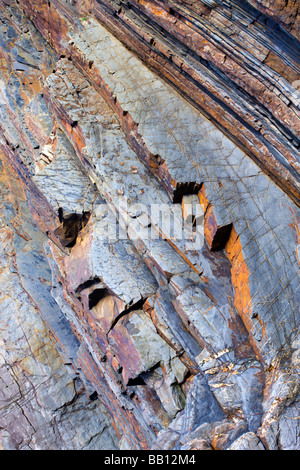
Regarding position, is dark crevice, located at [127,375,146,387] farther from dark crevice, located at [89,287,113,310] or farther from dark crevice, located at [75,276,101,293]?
dark crevice, located at [75,276,101,293]

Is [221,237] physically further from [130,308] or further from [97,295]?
[97,295]

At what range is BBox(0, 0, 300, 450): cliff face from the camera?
4941 mm

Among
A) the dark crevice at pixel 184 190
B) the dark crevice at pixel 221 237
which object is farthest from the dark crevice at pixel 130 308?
the dark crevice at pixel 184 190

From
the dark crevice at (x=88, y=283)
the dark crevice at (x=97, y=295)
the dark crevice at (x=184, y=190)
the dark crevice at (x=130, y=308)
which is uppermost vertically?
the dark crevice at (x=184, y=190)

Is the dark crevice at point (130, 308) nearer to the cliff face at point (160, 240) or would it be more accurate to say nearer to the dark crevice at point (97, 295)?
the cliff face at point (160, 240)

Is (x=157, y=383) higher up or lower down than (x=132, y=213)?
lower down

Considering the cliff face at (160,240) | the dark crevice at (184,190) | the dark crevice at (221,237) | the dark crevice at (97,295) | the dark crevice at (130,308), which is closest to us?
the cliff face at (160,240)

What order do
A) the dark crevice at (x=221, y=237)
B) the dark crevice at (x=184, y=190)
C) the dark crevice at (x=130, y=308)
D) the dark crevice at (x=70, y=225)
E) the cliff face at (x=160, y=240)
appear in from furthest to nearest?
the dark crevice at (x=70, y=225)
the dark crevice at (x=184, y=190)
the dark crevice at (x=130, y=308)
the dark crevice at (x=221, y=237)
the cliff face at (x=160, y=240)

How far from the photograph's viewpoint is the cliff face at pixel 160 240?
494 cm

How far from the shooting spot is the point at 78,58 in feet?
25.6

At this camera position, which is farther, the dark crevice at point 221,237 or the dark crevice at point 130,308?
the dark crevice at point 130,308

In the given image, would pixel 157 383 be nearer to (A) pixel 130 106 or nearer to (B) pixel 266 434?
(B) pixel 266 434
